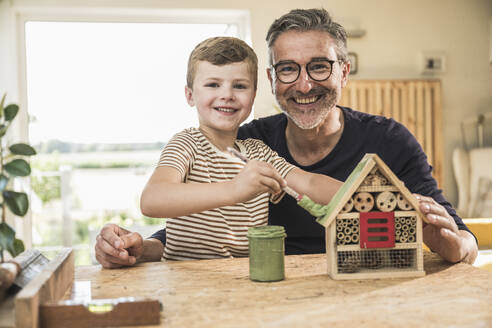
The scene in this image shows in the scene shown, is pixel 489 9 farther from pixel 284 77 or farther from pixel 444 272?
pixel 444 272

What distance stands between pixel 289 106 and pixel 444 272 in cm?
87

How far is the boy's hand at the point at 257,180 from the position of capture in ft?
3.25

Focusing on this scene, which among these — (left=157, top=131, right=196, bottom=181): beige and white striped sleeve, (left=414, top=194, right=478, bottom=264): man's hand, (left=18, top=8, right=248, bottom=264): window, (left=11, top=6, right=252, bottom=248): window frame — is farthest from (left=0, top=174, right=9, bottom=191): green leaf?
(left=18, top=8, right=248, bottom=264): window

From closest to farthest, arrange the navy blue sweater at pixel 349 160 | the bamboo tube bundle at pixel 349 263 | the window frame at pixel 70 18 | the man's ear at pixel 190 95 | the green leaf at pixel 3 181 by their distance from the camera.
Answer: the green leaf at pixel 3 181 → the bamboo tube bundle at pixel 349 263 → the man's ear at pixel 190 95 → the navy blue sweater at pixel 349 160 → the window frame at pixel 70 18

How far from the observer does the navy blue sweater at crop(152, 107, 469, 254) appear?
1.67 meters

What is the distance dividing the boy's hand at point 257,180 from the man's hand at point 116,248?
335 mm

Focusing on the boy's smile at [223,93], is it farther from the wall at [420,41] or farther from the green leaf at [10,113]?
the wall at [420,41]

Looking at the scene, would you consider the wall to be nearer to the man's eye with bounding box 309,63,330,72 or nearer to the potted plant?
the man's eye with bounding box 309,63,330,72

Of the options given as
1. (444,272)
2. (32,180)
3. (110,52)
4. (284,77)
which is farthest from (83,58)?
(444,272)

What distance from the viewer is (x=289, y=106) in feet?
5.75

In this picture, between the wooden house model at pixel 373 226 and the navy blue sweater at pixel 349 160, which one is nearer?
the wooden house model at pixel 373 226

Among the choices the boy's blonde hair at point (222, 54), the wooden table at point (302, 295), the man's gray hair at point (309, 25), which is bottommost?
the wooden table at point (302, 295)

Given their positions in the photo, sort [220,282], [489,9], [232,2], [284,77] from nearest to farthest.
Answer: [220,282]
[284,77]
[232,2]
[489,9]

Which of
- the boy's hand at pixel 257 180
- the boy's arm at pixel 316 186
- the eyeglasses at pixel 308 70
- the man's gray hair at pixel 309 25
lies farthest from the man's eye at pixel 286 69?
the boy's hand at pixel 257 180
